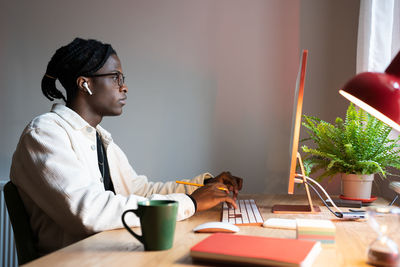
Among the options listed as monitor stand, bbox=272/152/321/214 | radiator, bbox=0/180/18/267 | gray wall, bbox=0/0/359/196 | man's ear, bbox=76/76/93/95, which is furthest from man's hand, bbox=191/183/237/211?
radiator, bbox=0/180/18/267

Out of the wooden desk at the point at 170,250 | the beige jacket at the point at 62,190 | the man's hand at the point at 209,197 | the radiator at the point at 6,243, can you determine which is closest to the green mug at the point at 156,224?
the wooden desk at the point at 170,250

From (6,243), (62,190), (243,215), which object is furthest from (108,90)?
(6,243)

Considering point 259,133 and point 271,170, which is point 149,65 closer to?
point 259,133

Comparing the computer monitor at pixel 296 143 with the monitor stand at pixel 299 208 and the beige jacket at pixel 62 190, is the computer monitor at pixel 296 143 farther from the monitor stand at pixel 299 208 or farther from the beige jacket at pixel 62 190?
the beige jacket at pixel 62 190

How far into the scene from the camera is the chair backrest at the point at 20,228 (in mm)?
1181

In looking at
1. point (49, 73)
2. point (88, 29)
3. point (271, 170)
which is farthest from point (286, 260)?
point (88, 29)

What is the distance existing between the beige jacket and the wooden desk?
63 mm

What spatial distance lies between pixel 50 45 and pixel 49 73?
92 centimetres

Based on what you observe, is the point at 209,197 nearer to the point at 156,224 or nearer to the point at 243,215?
the point at 243,215

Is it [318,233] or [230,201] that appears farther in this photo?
[230,201]

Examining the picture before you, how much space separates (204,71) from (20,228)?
1263 mm

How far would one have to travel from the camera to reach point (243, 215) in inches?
48.4

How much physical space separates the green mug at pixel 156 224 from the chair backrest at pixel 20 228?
1.69 ft

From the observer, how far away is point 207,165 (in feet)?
7.11
